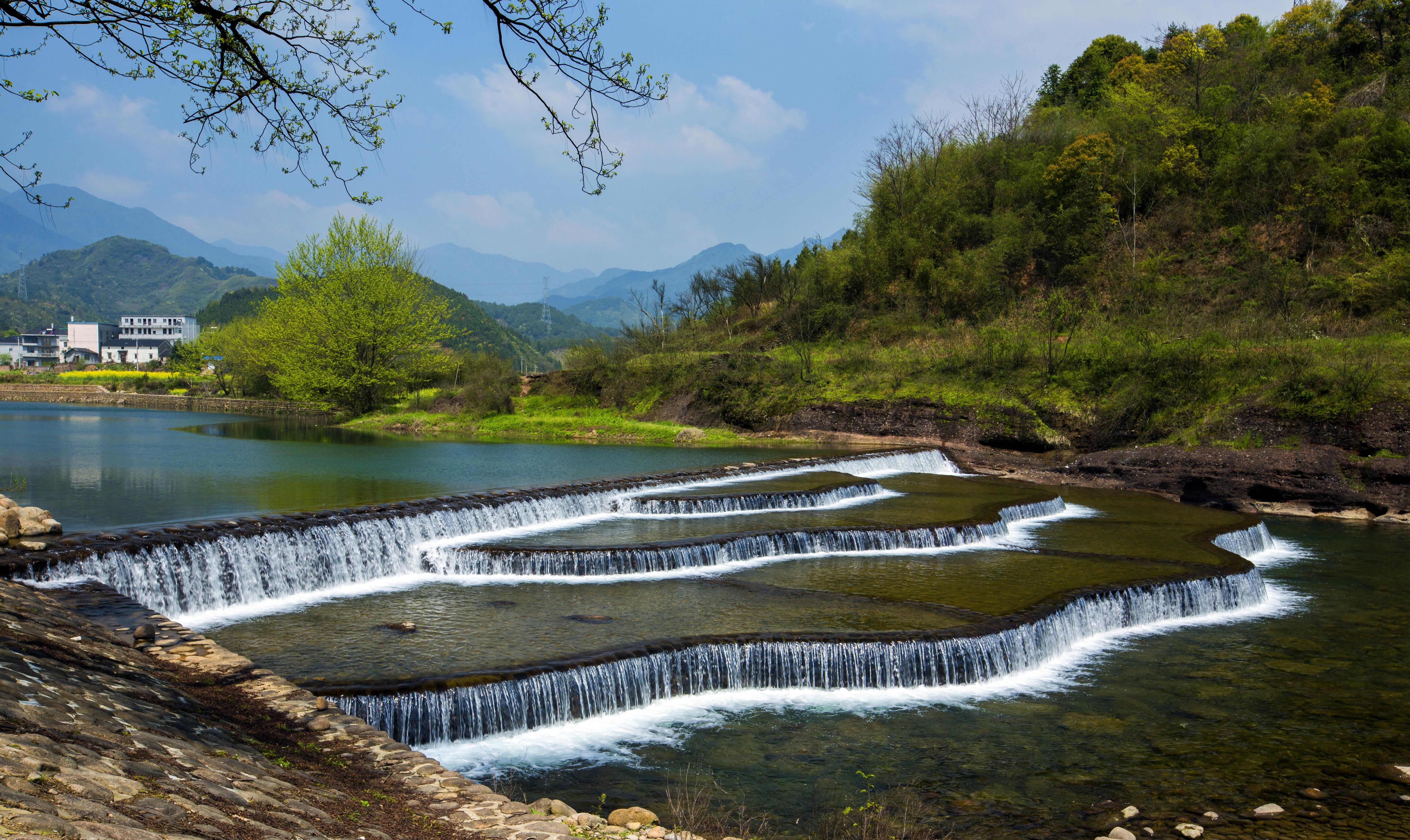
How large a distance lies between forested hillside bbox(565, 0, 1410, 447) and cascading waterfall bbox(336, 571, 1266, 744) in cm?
1629

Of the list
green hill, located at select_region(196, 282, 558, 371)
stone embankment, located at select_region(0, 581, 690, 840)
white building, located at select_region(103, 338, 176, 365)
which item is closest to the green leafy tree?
stone embankment, located at select_region(0, 581, 690, 840)

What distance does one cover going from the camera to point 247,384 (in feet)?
210

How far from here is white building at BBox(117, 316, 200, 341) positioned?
13775cm

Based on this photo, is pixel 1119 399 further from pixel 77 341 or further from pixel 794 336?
pixel 77 341

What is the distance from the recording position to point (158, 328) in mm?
139000

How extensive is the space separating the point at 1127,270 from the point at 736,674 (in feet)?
120

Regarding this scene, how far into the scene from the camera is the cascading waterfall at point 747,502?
18.6m

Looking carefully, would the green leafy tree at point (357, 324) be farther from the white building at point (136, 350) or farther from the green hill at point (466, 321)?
the white building at point (136, 350)

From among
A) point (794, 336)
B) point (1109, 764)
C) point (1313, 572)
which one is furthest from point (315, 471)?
point (794, 336)

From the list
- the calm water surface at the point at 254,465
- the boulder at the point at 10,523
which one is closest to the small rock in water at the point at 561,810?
the boulder at the point at 10,523

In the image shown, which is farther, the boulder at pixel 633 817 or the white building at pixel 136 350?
the white building at pixel 136 350

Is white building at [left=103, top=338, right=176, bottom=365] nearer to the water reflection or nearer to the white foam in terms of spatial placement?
the water reflection

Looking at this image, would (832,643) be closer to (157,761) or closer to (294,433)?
(157,761)

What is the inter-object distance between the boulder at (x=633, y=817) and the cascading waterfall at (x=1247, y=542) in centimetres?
1499
